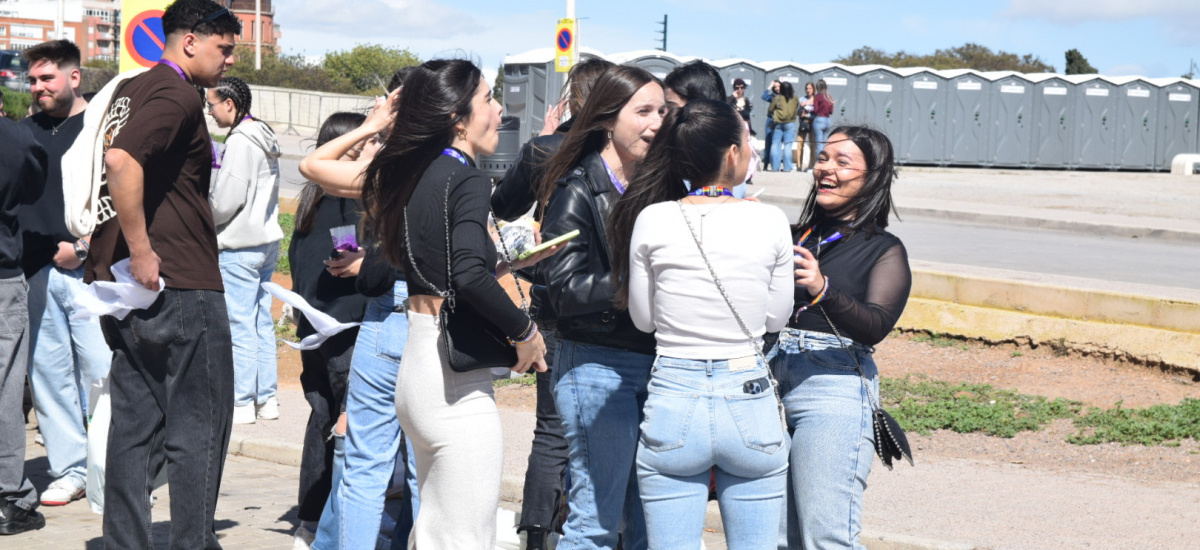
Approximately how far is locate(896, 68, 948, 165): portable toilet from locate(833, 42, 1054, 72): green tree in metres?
48.3

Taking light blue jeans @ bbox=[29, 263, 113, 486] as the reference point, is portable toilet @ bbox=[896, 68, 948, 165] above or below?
above

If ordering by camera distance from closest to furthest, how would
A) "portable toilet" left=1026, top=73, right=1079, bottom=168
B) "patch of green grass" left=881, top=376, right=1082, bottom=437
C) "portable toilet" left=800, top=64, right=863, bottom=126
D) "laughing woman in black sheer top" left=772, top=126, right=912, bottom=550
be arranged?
"laughing woman in black sheer top" left=772, top=126, right=912, bottom=550 < "patch of green grass" left=881, top=376, right=1082, bottom=437 < "portable toilet" left=800, top=64, right=863, bottom=126 < "portable toilet" left=1026, top=73, right=1079, bottom=168

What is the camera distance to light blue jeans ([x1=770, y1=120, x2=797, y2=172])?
25.2 meters

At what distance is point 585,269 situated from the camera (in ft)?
12.6

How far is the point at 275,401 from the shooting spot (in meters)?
7.75

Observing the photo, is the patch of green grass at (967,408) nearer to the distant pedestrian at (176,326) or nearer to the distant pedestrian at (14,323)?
the distant pedestrian at (176,326)

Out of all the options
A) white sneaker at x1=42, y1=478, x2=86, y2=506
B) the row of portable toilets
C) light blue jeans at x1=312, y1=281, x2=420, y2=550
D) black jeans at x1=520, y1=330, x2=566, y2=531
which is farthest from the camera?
the row of portable toilets

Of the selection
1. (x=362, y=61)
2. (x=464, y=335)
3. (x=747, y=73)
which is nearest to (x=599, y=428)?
(x=464, y=335)

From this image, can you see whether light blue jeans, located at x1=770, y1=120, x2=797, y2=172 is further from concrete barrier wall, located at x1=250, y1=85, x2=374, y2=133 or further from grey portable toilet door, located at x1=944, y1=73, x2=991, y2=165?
concrete barrier wall, located at x1=250, y1=85, x2=374, y2=133

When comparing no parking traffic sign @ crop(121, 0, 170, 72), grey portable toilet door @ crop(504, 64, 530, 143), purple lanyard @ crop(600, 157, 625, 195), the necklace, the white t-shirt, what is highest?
grey portable toilet door @ crop(504, 64, 530, 143)

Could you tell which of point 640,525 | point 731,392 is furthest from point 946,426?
point 731,392

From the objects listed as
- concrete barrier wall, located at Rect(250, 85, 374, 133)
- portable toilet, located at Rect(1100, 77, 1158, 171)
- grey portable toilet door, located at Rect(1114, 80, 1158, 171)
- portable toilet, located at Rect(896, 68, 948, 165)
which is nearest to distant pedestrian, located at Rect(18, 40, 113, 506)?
portable toilet, located at Rect(896, 68, 948, 165)

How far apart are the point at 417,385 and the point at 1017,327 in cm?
618

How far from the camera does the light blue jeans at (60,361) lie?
5980 millimetres
